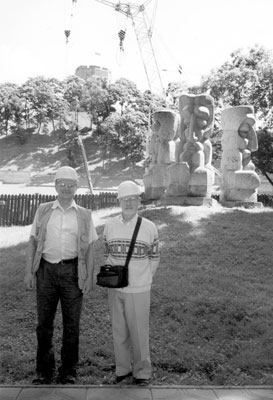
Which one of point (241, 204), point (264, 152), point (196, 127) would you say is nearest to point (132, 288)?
point (241, 204)

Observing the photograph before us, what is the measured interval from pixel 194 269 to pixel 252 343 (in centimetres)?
297

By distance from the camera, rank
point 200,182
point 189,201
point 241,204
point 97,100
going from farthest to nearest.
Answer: point 97,100 < point 241,204 < point 189,201 < point 200,182

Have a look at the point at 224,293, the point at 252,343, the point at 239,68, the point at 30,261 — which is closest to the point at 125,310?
the point at 30,261

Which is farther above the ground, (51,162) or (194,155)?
(51,162)

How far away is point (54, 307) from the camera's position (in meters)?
3.94

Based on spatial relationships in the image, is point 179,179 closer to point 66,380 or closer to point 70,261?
point 70,261

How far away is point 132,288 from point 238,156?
33.3ft

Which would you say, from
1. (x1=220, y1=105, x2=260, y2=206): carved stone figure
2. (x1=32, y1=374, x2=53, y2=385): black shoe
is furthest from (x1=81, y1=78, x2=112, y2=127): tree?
(x1=32, y1=374, x2=53, y2=385): black shoe

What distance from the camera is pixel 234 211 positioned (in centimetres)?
1202

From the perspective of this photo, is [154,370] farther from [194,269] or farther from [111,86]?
[111,86]

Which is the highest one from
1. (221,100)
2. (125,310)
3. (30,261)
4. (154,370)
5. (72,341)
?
(221,100)

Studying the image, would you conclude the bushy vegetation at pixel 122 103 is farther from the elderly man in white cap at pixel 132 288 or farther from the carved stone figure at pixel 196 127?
the elderly man in white cap at pixel 132 288

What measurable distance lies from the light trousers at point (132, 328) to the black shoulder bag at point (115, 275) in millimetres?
176

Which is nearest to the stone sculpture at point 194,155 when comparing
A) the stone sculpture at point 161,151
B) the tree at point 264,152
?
the stone sculpture at point 161,151
